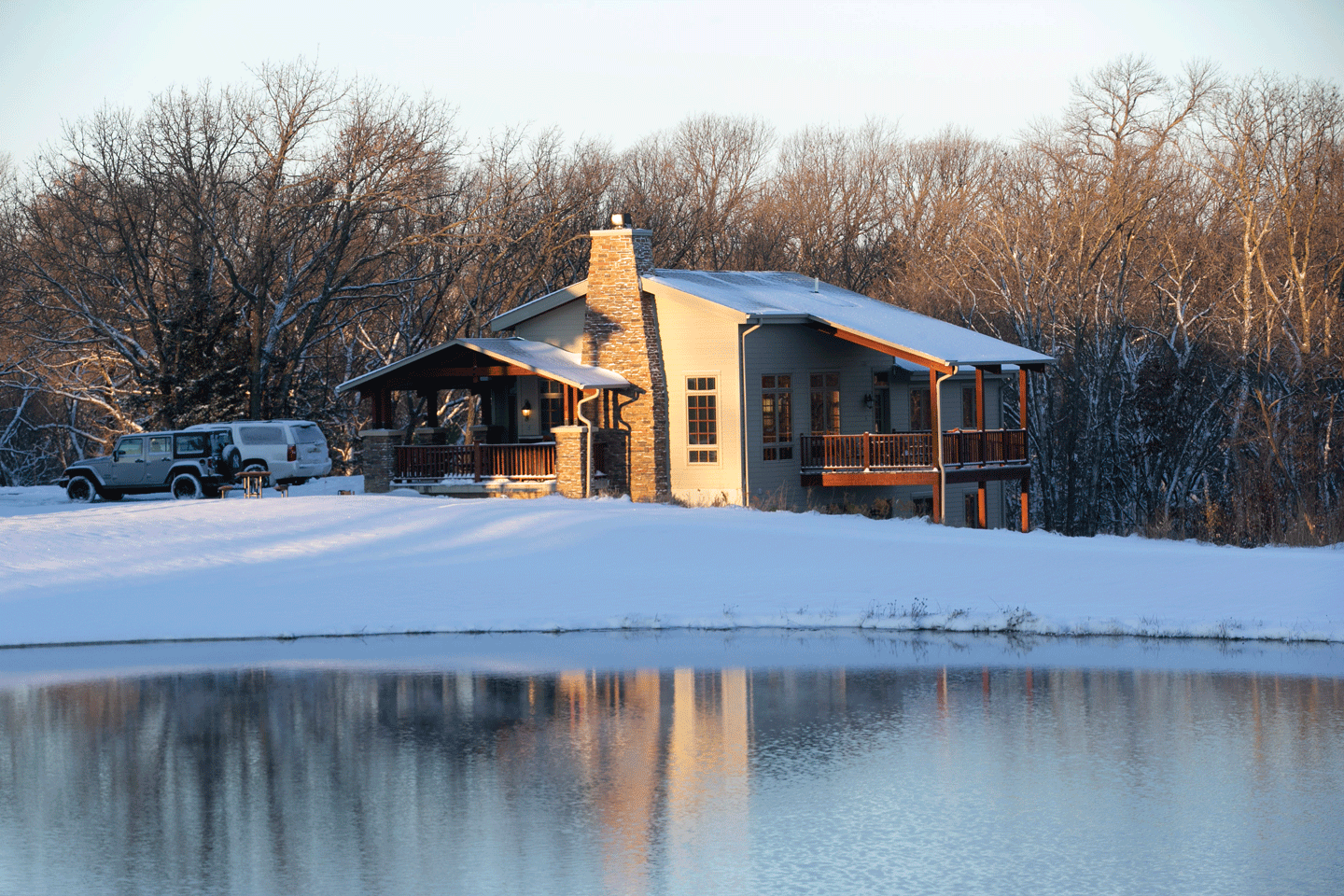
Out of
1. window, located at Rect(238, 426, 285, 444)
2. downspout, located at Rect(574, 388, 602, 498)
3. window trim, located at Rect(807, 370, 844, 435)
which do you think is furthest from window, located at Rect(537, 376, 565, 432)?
window, located at Rect(238, 426, 285, 444)

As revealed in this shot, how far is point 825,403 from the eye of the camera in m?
35.4

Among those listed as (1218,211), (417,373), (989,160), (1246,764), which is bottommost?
(1246,764)

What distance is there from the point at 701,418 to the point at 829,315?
12.5 ft

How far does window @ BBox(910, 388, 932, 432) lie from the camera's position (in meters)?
38.5

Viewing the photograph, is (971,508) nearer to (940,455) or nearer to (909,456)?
(909,456)

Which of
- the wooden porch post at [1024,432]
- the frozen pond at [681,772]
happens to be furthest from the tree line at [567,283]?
the frozen pond at [681,772]

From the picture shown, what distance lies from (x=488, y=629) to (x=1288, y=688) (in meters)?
10.4

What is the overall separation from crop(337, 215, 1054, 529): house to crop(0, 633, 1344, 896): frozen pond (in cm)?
1488

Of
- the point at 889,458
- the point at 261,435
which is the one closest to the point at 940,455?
the point at 889,458

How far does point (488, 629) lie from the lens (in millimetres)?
20719

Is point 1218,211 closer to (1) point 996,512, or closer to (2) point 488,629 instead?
(1) point 996,512

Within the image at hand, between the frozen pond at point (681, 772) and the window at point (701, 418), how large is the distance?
15.4 metres

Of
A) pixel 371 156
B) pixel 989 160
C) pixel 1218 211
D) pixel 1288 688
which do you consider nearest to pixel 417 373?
pixel 371 156

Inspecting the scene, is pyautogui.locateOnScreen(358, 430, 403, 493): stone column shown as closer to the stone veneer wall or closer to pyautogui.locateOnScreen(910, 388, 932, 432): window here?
the stone veneer wall
